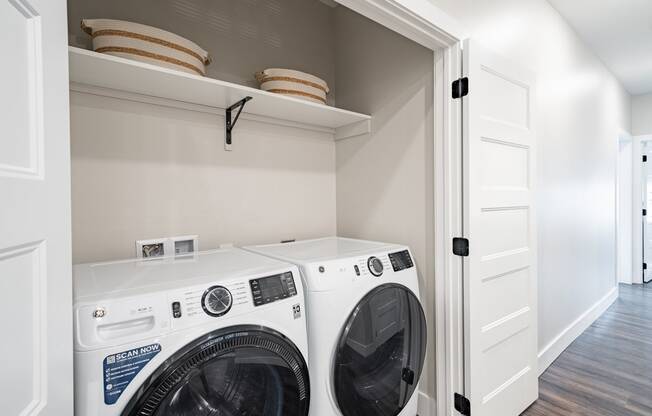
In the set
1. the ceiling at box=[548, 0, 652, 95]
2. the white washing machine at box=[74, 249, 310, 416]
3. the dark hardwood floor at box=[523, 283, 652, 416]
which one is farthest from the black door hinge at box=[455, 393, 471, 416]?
the ceiling at box=[548, 0, 652, 95]

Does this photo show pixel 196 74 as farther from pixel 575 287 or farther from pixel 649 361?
pixel 649 361

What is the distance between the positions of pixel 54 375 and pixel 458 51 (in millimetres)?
1828

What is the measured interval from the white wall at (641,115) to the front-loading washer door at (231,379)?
5.65 metres

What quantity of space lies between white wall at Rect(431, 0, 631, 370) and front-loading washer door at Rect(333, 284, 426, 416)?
1281 millimetres

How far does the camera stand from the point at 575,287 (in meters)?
2.69

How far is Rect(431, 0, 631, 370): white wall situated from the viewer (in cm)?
188

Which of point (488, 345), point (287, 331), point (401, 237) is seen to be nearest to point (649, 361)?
point (488, 345)

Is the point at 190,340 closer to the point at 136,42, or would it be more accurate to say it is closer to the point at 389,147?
the point at 136,42

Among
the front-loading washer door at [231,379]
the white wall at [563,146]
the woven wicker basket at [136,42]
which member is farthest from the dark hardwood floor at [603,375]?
the woven wicker basket at [136,42]

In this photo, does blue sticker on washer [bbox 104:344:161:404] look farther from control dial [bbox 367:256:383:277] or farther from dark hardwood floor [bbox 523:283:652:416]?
dark hardwood floor [bbox 523:283:652:416]

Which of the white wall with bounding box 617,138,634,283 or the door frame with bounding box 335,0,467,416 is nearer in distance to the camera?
the door frame with bounding box 335,0,467,416

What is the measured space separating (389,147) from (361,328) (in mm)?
1082

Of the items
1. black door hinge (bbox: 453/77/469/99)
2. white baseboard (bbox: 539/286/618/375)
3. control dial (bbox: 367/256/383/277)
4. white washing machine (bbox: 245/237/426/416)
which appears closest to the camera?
white washing machine (bbox: 245/237/426/416)

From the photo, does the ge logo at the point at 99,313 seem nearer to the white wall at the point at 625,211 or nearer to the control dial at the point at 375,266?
the control dial at the point at 375,266
